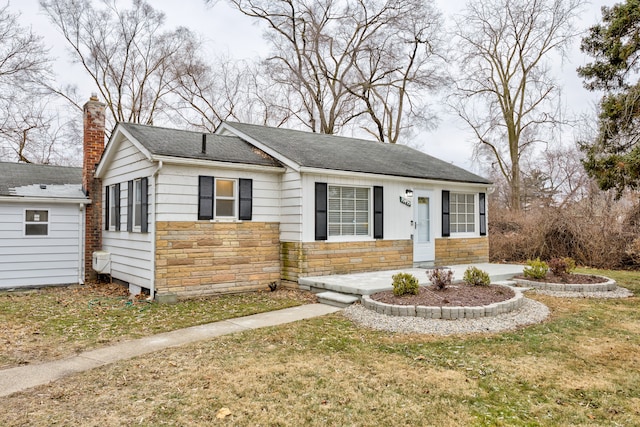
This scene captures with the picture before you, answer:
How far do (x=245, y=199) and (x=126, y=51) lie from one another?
16.1 meters

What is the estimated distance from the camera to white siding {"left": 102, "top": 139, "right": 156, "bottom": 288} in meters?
8.92

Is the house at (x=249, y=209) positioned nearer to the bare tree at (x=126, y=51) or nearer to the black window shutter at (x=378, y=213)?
the black window shutter at (x=378, y=213)

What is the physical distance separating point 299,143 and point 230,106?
13.7 m

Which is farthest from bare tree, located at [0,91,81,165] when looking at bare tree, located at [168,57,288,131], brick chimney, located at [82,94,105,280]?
brick chimney, located at [82,94,105,280]

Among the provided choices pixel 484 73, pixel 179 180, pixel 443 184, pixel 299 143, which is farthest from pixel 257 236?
pixel 484 73

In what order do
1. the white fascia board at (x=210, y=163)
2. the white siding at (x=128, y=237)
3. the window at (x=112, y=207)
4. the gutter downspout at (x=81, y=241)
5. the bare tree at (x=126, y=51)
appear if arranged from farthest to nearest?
the bare tree at (x=126, y=51), the gutter downspout at (x=81, y=241), the window at (x=112, y=207), the white siding at (x=128, y=237), the white fascia board at (x=210, y=163)

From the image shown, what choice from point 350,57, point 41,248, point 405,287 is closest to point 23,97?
point 41,248

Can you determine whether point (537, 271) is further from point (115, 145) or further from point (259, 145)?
point (115, 145)

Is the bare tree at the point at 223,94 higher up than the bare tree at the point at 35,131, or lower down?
higher up

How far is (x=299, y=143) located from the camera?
11.8 metres

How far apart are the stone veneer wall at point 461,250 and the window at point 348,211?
113 inches

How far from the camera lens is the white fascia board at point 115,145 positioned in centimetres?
880

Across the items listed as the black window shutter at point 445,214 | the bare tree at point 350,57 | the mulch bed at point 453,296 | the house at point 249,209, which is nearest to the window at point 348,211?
the house at point 249,209

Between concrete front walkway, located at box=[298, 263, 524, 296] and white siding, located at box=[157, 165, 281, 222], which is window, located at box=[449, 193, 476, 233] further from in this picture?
white siding, located at box=[157, 165, 281, 222]
